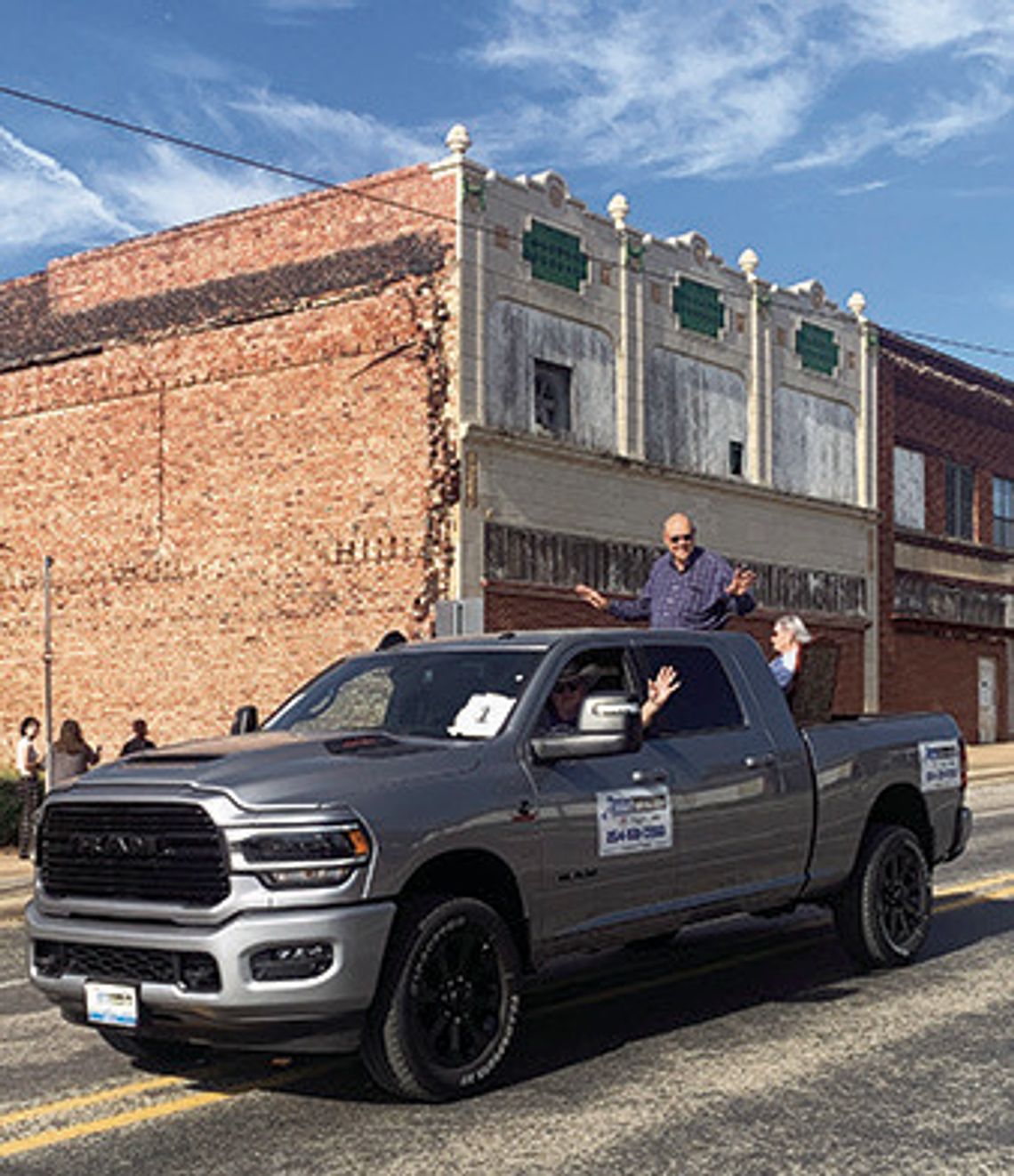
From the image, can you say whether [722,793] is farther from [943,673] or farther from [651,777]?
[943,673]

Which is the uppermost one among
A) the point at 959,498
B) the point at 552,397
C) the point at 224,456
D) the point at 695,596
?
the point at 552,397

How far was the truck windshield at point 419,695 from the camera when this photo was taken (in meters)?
6.94

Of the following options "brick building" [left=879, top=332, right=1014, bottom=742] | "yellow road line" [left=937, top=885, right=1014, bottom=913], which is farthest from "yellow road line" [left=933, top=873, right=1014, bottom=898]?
"brick building" [left=879, top=332, right=1014, bottom=742]

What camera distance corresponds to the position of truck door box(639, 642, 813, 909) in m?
7.32

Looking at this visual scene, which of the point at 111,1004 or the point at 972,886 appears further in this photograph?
the point at 972,886

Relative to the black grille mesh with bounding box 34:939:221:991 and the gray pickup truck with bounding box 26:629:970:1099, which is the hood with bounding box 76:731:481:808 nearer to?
the gray pickup truck with bounding box 26:629:970:1099

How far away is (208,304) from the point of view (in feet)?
89.4

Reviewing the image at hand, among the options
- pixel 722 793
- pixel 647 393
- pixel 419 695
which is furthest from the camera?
pixel 647 393

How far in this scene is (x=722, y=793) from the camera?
296 inches

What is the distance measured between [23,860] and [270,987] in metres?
12.8

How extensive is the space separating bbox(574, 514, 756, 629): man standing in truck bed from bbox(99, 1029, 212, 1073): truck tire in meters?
3.64

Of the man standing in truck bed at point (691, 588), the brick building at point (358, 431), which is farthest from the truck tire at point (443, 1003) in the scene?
the brick building at point (358, 431)

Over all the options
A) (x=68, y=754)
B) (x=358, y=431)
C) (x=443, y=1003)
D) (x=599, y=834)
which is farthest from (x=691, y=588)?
(x=358, y=431)

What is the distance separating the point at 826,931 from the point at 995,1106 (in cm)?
403
